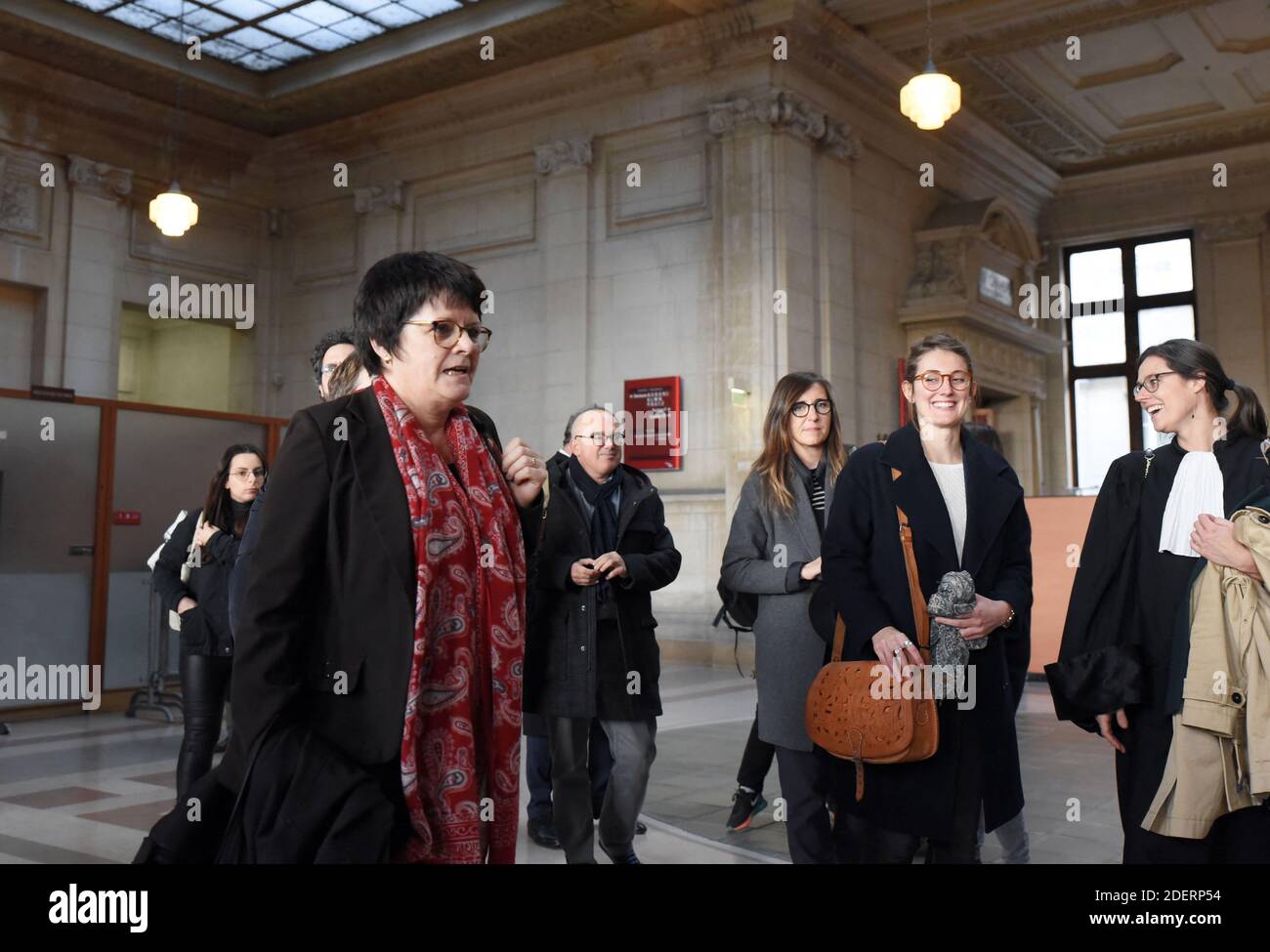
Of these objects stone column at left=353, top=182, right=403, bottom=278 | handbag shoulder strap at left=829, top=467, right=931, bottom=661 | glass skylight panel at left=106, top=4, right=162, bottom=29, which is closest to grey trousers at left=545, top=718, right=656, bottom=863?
handbag shoulder strap at left=829, top=467, right=931, bottom=661

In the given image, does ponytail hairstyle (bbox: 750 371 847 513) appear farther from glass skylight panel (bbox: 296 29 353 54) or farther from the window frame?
the window frame

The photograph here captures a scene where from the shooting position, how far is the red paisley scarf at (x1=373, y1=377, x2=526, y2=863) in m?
1.89

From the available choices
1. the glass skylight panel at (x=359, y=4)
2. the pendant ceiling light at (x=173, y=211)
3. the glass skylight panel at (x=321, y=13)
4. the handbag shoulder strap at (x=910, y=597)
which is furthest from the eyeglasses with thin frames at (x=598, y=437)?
the glass skylight panel at (x=321, y=13)

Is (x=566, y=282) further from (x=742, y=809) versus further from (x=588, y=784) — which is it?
(x=588, y=784)

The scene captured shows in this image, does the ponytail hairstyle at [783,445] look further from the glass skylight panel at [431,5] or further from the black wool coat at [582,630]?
the glass skylight panel at [431,5]

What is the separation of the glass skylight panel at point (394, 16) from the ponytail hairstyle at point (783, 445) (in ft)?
34.1

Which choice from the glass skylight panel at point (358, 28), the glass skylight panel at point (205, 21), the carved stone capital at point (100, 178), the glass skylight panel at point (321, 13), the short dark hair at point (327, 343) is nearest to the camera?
the short dark hair at point (327, 343)

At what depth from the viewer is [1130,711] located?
3008mm

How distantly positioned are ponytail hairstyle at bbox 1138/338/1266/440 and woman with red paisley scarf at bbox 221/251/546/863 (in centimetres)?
209

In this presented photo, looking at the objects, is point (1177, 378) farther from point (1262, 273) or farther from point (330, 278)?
point (1262, 273)

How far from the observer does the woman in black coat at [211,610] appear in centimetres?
474

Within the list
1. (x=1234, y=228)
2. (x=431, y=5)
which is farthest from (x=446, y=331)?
(x=1234, y=228)
